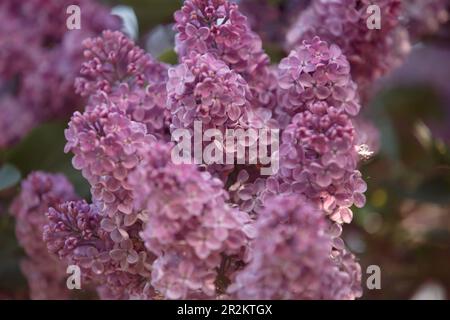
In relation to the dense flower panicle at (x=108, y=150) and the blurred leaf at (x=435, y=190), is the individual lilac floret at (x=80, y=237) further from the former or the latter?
the blurred leaf at (x=435, y=190)

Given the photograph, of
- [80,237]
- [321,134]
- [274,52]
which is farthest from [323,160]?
[274,52]

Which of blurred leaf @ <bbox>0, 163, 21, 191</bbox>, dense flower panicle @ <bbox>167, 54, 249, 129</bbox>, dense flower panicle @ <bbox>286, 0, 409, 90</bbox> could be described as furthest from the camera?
blurred leaf @ <bbox>0, 163, 21, 191</bbox>

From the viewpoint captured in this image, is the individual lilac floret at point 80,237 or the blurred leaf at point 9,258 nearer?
the individual lilac floret at point 80,237

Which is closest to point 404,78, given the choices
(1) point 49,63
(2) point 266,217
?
(1) point 49,63

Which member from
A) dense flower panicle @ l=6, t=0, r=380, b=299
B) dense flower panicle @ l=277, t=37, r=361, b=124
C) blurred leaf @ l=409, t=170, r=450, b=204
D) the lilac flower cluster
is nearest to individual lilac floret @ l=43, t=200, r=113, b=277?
dense flower panicle @ l=6, t=0, r=380, b=299

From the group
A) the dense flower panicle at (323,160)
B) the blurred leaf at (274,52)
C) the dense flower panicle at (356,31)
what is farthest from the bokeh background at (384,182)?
the dense flower panicle at (323,160)

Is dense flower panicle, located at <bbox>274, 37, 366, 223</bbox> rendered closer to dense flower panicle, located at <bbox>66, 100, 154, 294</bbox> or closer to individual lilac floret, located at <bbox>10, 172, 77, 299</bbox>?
dense flower panicle, located at <bbox>66, 100, 154, 294</bbox>
